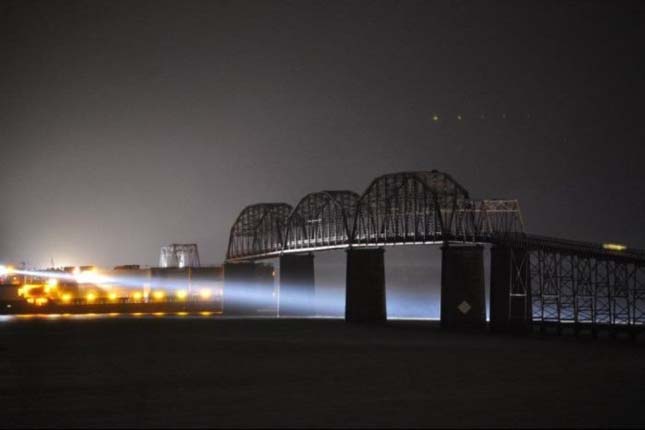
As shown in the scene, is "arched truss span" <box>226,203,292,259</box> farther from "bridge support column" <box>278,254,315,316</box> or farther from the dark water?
the dark water

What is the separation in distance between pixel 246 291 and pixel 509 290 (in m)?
96.1

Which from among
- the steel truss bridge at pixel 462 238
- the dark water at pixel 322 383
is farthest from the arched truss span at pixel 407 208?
the dark water at pixel 322 383

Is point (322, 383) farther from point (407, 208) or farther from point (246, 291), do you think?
point (246, 291)

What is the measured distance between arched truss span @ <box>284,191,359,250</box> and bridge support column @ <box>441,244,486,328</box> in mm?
30695

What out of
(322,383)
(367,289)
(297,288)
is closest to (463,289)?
(367,289)

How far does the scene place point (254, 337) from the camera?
84.6 metres

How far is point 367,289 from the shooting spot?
109938mm

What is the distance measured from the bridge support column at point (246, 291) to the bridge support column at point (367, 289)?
2376 inches

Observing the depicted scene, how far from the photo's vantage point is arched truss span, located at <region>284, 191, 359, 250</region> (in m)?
137

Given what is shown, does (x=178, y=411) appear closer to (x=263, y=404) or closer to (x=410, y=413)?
(x=263, y=404)

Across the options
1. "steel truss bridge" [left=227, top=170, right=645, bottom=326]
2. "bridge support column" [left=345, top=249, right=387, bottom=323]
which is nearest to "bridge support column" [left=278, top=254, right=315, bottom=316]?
"steel truss bridge" [left=227, top=170, right=645, bottom=326]

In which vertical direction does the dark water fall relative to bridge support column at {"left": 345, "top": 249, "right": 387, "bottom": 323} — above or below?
below

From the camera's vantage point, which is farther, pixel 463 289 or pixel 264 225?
pixel 264 225

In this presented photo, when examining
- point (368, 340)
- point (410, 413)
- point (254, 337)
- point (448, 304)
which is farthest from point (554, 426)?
point (448, 304)
